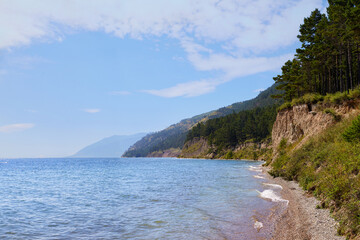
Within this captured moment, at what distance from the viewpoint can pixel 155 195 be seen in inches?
1081

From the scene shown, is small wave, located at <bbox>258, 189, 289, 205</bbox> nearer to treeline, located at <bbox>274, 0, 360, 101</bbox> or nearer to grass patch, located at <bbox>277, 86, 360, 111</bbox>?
grass patch, located at <bbox>277, 86, 360, 111</bbox>

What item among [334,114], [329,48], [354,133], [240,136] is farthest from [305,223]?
[240,136]

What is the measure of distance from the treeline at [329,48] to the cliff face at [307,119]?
5.75 metres

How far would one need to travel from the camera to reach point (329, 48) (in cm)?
4662

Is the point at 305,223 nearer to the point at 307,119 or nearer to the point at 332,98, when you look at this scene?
the point at 332,98

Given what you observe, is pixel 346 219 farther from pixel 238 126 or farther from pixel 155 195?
pixel 238 126

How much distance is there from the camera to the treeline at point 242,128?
140 metres

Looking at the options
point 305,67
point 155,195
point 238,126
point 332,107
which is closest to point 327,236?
point 155,195

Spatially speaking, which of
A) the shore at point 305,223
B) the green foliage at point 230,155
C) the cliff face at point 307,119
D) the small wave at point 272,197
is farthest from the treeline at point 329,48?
the green foliage at point 230,155

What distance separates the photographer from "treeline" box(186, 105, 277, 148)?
460 ft

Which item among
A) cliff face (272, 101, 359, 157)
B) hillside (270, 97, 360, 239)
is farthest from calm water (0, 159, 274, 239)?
cliff face (272, 101, 359, 157)

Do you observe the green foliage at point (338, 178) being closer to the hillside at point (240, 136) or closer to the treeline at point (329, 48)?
the treeline at point (329, 48)

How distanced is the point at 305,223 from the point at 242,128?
14722 centimetres

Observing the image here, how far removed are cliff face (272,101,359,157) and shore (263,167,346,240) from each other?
72.2ft
